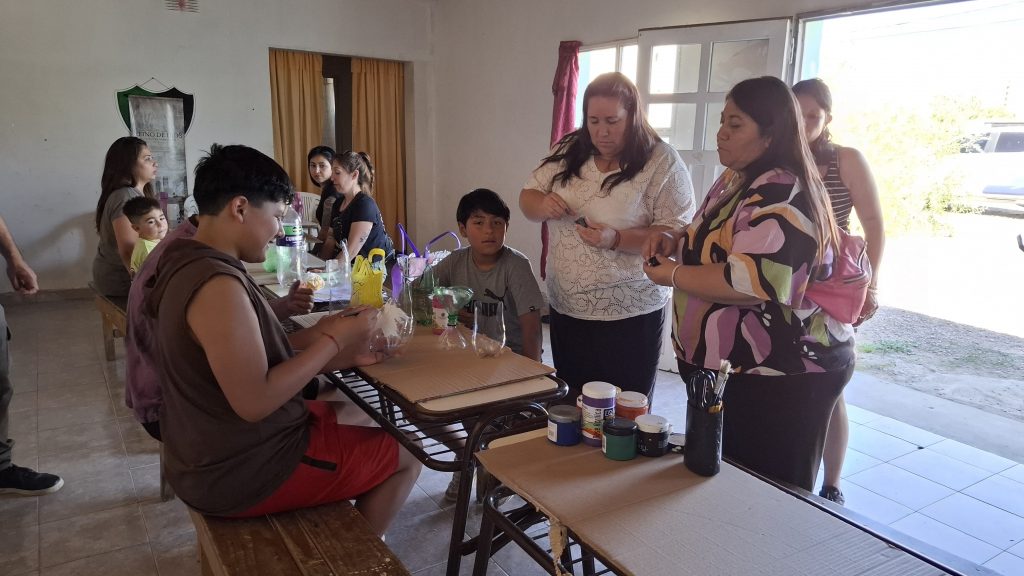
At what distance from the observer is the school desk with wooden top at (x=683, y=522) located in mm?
893

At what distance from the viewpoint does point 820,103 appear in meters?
2.21

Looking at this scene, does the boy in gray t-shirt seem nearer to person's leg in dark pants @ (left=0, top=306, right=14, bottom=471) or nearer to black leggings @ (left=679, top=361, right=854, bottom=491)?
black leggings @ (left=679, top=361, right=854, bottom=491)

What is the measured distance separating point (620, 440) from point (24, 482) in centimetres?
233

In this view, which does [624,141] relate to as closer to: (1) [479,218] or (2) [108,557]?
(1) [479,218]

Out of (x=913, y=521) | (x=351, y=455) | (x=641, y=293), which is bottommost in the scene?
(x=913, y=521)

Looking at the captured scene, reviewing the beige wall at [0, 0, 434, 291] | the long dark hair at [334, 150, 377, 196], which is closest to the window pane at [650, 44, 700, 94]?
the long dark hair at [334, 150, 377, 196]

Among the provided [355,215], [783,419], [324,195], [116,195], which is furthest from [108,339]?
[783,419]

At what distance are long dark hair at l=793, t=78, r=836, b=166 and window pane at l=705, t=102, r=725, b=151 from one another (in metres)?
1.31

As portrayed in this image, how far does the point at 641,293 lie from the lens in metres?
1.98

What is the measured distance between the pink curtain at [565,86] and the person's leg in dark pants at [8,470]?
3.24 meters

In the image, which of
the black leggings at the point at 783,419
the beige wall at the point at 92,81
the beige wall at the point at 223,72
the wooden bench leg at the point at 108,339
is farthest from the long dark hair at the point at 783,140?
the beige wall at the point at 92,81

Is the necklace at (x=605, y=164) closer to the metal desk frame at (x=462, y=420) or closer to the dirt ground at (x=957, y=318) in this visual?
the metal desk frame at (x=462, y=420)

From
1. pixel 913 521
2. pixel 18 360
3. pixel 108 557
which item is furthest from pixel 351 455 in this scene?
pixel 18 360

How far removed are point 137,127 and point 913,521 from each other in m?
5.91
